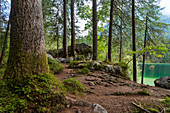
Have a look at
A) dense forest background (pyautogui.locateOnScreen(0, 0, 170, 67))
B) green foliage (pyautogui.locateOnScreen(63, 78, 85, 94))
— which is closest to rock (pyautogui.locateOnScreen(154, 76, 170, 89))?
dense forest background (pyautogui.locateOnScreen(0, 0, 170, 67))

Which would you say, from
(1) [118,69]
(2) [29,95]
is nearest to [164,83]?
(1) [118,69]

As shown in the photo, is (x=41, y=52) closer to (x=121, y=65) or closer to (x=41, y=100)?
(x=41, y=100)

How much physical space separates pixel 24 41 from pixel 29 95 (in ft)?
4.52

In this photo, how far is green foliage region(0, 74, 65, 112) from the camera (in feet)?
6.55

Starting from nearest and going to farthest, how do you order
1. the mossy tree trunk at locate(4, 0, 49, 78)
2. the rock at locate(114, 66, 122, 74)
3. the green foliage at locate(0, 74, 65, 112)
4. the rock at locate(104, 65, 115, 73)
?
the green foliage at locate(0, 74, 65, 112) < the mossy tree trunk at locate(4, 0, 49, 78) < the rock at locate(104, 65, 115, 73) < the rock at locate(114, 66, 122, 74)

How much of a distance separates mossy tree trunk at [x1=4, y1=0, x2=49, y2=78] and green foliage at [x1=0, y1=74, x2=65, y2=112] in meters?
0.20

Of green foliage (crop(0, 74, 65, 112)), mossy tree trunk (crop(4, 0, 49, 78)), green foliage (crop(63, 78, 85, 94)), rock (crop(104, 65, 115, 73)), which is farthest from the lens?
rock (crop(104, 65, 115, 73))

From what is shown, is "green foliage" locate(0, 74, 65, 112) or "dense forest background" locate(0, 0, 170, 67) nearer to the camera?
"green foliage" locate(0, 74, 65, 112)

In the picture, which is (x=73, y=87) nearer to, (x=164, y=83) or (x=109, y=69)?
(x=109, y=69)

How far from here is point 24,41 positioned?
2.63 metres

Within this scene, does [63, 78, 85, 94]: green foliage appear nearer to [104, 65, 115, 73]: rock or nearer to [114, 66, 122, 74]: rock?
[104, 65, 115, 73]: rock

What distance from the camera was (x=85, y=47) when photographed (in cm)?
1277

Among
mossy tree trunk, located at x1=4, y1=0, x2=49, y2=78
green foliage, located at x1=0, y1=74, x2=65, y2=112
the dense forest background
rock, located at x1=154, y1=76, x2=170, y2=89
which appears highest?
the dense forest background

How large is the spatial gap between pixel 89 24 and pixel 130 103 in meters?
10.4
